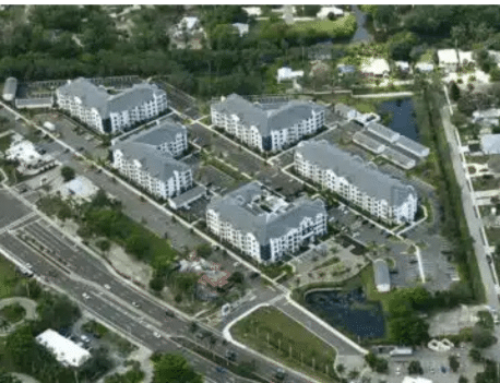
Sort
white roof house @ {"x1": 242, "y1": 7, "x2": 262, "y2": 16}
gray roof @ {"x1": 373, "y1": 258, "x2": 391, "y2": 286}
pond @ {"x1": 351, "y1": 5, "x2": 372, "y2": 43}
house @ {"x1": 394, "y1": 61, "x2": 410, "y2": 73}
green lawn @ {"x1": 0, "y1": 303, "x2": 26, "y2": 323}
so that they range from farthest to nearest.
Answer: white roof house @ {"x1": 242, "y1": 7, "x2": 262, "y2": 16} < pond @ {"x1": 351, "y1": 5, "x2": 372, "y2": 43} < house @ {"x1": 394, "y1": 61, "x2": 410, "y2": 73} < gray roof @ {"x1": 373, "y1": 258, "x2": 391, "y2": 286} < green lawn @ {"x1": 0, "y1": 303, "x2": 26, "y2": 323}

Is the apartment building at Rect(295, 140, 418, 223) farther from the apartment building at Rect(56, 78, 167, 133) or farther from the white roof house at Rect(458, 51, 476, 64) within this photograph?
the white roof house at Rect(458, 51, 476, 64)

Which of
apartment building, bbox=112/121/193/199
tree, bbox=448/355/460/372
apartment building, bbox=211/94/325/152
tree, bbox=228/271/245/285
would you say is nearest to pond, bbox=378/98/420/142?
apartment building, bbox=211/94/325/152

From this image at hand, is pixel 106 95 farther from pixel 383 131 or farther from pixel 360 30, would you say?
pixel 360 30

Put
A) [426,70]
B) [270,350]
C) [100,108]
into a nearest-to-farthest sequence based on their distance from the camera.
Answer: [270,350] < [100,108] < [426,70]

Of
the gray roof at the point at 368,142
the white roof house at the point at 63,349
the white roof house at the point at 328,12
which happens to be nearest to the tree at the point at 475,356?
the white roof house at the point at 63,349

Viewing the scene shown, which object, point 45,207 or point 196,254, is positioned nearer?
point 196,254

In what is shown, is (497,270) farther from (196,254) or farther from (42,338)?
(42,338)

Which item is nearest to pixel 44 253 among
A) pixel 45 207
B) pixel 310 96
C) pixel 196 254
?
pixel 45 207
